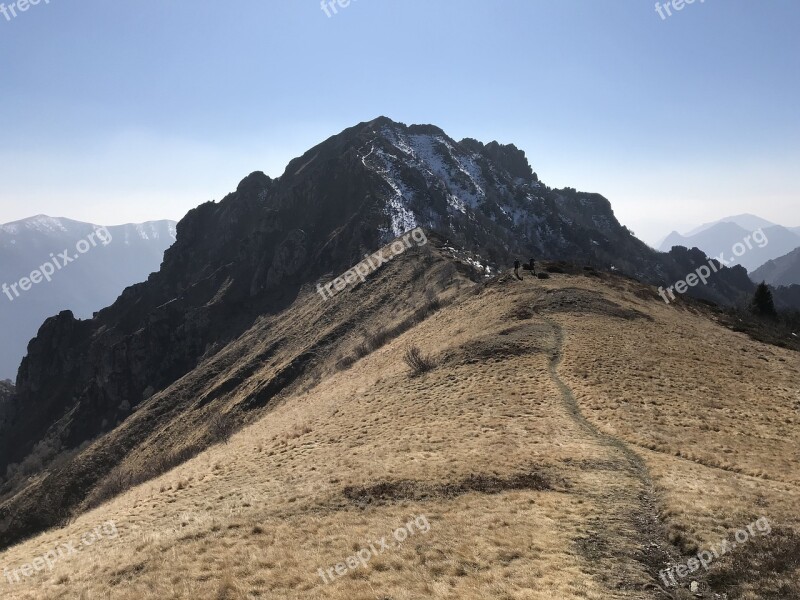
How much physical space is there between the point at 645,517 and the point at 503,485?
574cm

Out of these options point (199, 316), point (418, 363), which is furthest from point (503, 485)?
point (199, 316)

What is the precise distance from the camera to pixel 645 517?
16.9m

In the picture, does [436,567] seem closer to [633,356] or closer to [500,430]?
[500,430]

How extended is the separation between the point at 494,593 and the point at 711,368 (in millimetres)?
33109

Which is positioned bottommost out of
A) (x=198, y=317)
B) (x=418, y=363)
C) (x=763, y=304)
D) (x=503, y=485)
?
(x=763, y=304)

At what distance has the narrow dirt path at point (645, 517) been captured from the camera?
45.8 ft

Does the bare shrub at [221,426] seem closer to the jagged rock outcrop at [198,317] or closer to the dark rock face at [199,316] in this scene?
the jagged rock outcrop at [198,317]

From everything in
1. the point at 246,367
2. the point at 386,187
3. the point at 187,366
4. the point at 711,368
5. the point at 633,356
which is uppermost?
the point at 386,187

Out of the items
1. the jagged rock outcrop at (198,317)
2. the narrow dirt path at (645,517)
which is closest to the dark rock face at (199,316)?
the jagged rock outcrop at (198,317)

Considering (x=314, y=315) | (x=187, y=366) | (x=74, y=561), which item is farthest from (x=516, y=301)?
(x=187, y=366)

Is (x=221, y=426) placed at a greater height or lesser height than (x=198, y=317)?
lesser

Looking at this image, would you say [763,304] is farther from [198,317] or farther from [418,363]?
[198,317]

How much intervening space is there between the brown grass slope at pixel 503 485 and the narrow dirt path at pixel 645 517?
10cm

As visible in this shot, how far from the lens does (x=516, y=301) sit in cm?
5631
